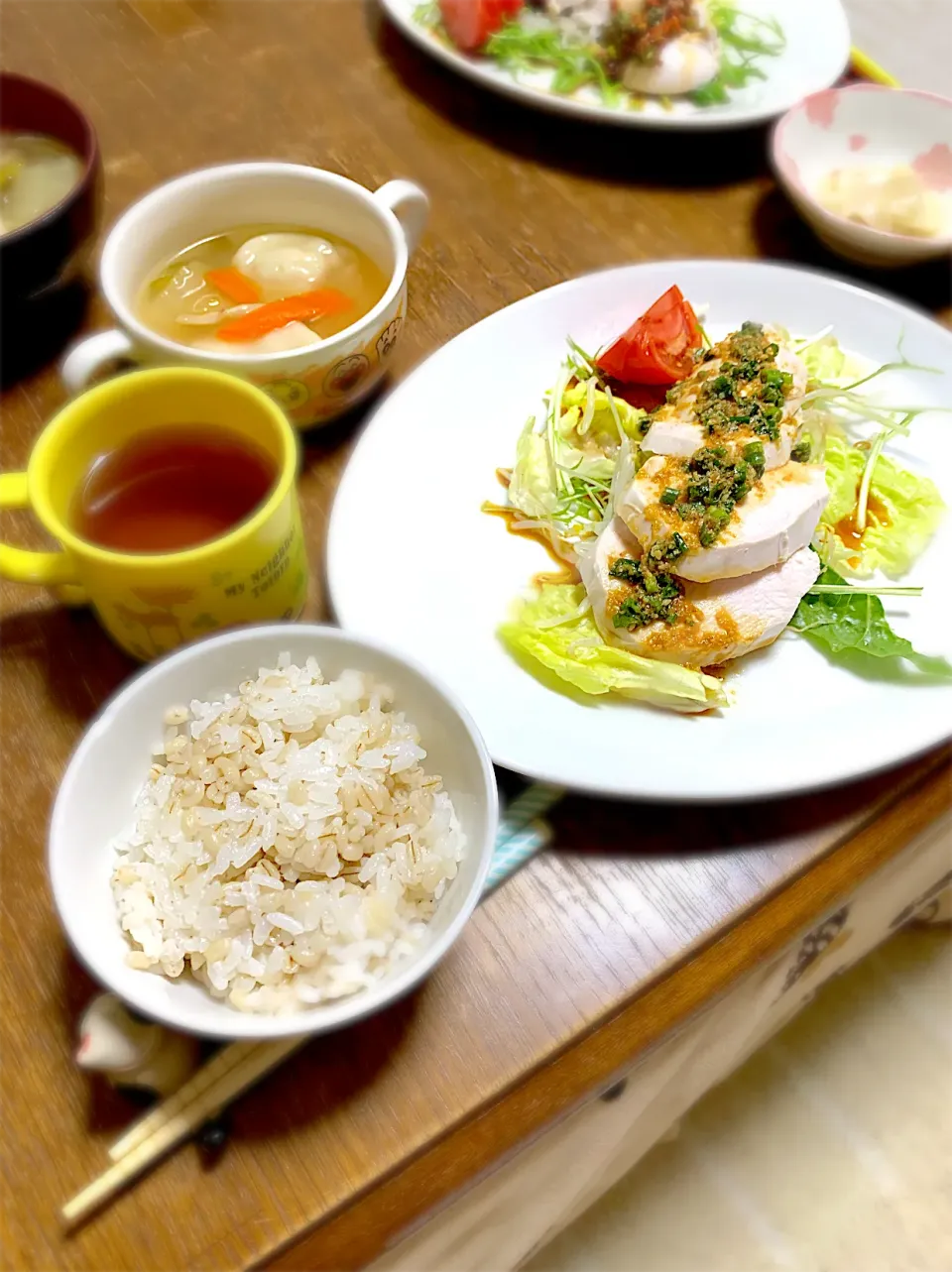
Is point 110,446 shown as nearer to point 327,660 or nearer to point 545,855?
point 327,660

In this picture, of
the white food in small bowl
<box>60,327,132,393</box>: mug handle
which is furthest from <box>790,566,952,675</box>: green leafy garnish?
<box>60,327,132,393</box>: mug handle

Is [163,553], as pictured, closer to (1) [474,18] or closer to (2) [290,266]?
(2) [290,266]

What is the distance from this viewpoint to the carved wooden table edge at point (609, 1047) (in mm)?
701

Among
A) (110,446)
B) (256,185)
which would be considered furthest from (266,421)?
(256,185)

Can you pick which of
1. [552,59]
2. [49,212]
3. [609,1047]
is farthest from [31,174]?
[609,1047]

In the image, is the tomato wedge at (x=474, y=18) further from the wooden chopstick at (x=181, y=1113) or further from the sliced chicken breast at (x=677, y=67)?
the wooden chopstick at (x=181, y=1113)

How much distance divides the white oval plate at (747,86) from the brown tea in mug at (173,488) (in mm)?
922

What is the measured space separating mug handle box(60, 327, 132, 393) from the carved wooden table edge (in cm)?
80

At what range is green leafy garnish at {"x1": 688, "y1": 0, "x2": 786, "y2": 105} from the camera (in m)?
1.48

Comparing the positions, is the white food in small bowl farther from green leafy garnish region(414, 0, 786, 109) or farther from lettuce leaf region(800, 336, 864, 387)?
green leafy garnish region(414, 0, 786, 109)

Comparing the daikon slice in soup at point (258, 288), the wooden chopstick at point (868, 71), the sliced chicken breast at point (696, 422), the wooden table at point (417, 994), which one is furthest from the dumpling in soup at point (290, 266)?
the wooden chopstick at point (868, 71)

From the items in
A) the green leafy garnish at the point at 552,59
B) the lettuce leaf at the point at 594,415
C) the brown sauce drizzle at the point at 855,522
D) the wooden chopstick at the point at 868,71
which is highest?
the wooden chopstick at the point at 868,71

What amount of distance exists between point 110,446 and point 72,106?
1.80 ft

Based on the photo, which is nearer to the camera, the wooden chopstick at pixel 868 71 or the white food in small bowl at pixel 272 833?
the white food in small bowl at pixel 272 833
